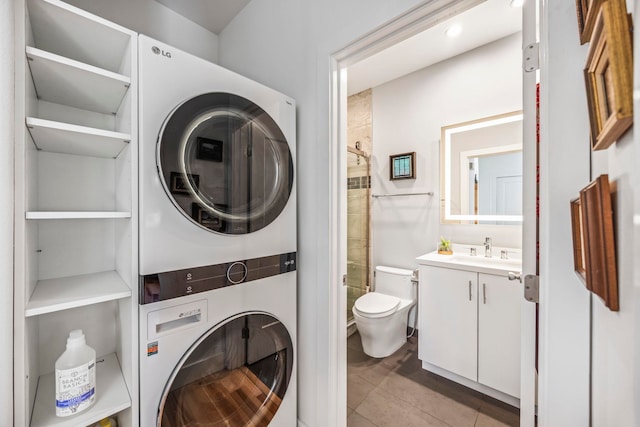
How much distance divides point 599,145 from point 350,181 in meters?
2.33

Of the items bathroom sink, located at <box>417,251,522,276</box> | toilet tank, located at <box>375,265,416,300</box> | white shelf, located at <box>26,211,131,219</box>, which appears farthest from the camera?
toilet tank, located at <box>375,265,416,300</box>

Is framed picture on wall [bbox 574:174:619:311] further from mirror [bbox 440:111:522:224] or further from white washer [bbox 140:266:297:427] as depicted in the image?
mirror [bbox 440:111:522:224]

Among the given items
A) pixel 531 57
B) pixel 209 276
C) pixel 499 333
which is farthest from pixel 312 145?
pixel 499 333

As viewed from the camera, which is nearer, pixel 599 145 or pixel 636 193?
pixel 636 193

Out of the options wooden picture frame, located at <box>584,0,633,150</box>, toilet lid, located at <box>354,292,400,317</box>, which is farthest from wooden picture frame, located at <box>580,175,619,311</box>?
toilet lid, located at <box>354,292,400,317</box>

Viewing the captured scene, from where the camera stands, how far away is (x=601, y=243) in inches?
20.2

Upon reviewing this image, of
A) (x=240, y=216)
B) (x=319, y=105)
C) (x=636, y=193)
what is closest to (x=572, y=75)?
(x=636, y=193)

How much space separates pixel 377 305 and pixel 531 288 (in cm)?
150

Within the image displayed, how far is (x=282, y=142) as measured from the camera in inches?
53.0

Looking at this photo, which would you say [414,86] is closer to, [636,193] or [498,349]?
[498,349]

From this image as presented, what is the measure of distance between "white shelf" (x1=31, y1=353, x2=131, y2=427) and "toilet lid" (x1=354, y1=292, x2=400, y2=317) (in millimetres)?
1576

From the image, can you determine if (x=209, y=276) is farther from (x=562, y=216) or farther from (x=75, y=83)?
(x=562, y=216)

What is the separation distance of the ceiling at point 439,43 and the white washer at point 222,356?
1.89m

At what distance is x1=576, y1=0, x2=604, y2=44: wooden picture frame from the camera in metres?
0.51
